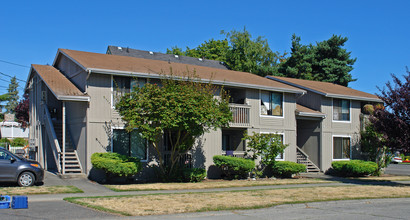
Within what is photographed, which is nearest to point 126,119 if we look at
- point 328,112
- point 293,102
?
point 293,102

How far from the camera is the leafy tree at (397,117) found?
778 inches

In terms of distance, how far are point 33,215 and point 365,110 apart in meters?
24.0

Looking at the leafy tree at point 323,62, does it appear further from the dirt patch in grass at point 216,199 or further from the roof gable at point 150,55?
the dirt patch in grass at point 216,199

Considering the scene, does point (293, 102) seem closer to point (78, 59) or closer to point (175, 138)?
point (175, 138)

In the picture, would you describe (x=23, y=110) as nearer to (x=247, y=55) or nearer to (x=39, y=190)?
(x=247, y=55)

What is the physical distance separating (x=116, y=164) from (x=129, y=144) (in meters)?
2.40

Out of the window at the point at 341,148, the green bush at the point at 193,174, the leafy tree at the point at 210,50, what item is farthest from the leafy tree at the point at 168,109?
the leafy tree at the point at 210,50

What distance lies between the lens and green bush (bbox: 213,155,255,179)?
820 inches

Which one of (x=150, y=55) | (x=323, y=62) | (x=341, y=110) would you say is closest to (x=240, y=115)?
(x=341, y=110)

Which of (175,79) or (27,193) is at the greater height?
(175,79)

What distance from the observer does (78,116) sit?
65.4 feet

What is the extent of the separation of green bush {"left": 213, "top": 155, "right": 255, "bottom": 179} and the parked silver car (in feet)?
28.3

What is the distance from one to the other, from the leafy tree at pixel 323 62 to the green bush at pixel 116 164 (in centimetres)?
2924

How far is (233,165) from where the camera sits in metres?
20.8
